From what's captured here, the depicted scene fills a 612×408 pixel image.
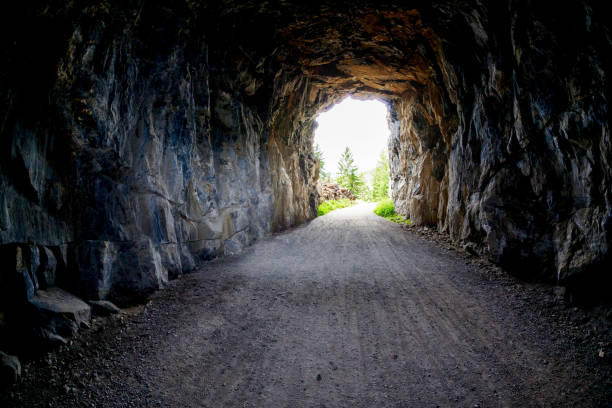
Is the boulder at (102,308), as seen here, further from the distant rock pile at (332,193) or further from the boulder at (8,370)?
the distant rock pile at (332,193)

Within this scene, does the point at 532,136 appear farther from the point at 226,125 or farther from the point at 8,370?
the point at 8,370

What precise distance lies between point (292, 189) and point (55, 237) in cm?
1194

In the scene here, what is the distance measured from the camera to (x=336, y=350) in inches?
154

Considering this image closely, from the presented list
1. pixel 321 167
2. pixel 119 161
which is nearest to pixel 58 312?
pixel 119 161

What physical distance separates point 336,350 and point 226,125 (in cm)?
833

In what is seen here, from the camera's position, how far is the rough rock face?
4215 mm

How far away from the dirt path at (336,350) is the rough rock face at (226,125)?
1257 millimetres

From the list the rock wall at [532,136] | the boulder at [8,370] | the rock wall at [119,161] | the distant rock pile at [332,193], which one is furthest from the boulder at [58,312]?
the distant rock pile at [332,193]

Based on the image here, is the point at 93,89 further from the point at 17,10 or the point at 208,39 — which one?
the point at 208,39

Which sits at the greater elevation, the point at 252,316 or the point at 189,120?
the point at 189,120

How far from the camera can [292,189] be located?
51.9 ft

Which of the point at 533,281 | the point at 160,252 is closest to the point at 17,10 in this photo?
the point at 160,252

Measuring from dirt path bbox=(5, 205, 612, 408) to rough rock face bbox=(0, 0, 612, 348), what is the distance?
126 cm

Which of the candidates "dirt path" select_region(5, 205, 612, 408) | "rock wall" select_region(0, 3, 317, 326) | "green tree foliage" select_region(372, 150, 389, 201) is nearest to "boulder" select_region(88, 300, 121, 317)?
"rock wall" select_region(0, 3, 317, 326)
